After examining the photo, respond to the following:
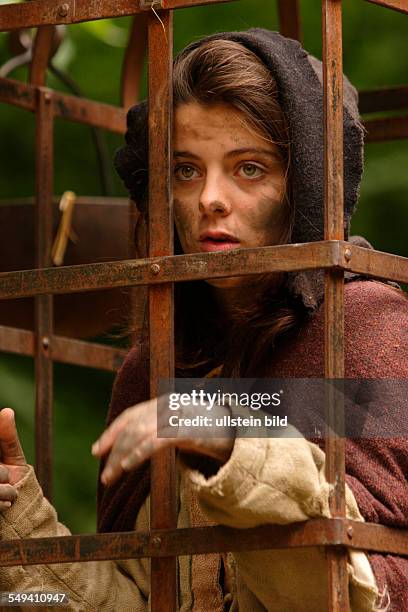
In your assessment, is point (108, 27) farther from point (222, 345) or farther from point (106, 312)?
point (222, 345)

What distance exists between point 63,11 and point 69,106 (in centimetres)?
97

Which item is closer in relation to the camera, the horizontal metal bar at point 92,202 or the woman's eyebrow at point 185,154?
the woman's eyebrow at point 185,154

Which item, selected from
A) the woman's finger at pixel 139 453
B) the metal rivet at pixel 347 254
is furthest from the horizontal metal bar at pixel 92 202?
the woman's finger at pixel 139 453

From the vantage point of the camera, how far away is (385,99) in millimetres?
3379

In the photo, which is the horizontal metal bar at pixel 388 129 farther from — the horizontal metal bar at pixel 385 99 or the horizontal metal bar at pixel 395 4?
the horizontal metal bar at pixel 395 4

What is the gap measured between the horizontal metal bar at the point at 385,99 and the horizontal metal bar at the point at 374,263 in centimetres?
116

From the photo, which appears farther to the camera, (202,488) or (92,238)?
(92,238)

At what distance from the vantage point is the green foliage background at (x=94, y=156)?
4016mm

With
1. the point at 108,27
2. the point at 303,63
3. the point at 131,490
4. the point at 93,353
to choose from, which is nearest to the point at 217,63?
the point at 303,63

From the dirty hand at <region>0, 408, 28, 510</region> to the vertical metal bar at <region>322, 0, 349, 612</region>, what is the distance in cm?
56

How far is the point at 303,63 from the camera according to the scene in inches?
98.7

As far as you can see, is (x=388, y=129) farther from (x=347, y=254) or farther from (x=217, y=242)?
(x=347, y=254)

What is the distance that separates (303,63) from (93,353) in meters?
0.99

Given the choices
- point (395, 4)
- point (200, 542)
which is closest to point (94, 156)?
point (395, 4)
